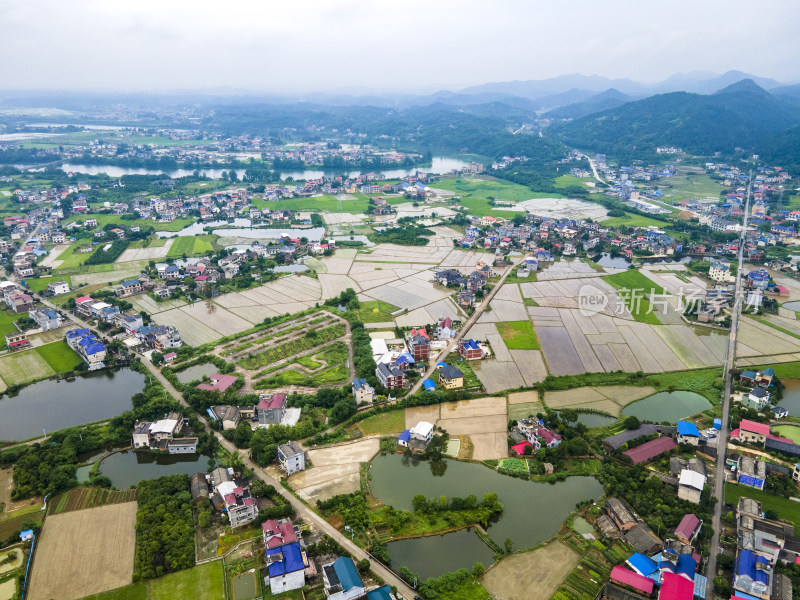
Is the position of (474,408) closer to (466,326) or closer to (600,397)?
(600,397)

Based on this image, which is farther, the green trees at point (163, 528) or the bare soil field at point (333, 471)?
the bare soil field at point (333, 471)

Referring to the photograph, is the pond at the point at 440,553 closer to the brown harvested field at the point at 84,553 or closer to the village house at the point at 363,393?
the village house at the point at 363,393

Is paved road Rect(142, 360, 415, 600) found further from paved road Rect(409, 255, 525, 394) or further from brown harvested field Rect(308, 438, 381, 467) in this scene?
paved road Rect(409, 255, 525, 394)

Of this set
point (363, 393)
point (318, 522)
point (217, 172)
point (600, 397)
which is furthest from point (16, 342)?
point (217, 172)

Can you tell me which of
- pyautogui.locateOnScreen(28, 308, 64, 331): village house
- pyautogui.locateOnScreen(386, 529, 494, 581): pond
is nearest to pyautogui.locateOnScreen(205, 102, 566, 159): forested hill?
pyautogui.locateOnScreen(28, 308, 64, 331): village house

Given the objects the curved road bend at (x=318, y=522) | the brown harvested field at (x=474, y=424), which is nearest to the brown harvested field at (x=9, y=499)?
the curved road bend at (x=318, y=522)
